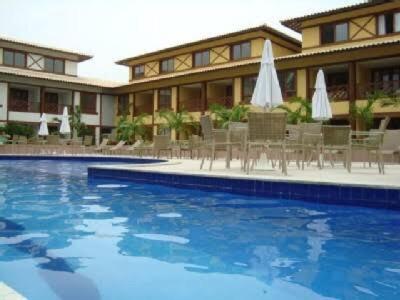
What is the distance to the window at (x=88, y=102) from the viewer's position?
2983 centimetres

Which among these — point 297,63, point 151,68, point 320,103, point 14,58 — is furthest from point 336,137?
point 14,58

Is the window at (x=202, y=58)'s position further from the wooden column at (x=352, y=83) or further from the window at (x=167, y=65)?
the wooden column at (x=352, y=83)

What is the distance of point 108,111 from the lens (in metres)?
31.0

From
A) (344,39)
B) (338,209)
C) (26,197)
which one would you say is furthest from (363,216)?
(344,39)

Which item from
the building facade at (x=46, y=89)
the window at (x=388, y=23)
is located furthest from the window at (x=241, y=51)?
the building facade at (x=46, y=89)

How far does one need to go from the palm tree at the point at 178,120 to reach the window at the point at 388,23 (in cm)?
1028

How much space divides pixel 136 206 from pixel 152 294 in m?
3.03

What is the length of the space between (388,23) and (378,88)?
2835 mm

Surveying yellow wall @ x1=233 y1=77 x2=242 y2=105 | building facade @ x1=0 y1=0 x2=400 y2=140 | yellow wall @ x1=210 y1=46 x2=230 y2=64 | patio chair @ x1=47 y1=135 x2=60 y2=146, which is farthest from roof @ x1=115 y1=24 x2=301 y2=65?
patio chair @ x1=47 y1=135 x2=60 y2=146

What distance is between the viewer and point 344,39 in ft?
66.3

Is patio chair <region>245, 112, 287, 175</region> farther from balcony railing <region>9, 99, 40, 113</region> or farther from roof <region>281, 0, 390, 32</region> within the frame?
balcony railing <region>9, 99, 40, 113</region>

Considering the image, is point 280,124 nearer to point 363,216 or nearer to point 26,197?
point 363,216

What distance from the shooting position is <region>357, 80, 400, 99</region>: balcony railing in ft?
58.7

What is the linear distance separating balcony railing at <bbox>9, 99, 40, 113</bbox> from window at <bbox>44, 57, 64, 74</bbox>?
11.1 ft
